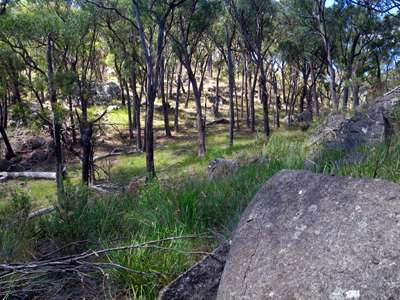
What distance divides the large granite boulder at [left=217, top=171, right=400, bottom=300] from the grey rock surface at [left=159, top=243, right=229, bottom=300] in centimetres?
19

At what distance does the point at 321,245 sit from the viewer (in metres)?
2.11

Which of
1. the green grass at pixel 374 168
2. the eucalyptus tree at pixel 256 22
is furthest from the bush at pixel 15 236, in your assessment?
the eucalyptus tree at pixel 256 22

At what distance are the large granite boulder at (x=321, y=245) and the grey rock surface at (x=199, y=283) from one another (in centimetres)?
19

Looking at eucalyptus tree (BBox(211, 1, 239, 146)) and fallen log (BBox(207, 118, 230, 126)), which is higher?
eucalyptus tree (BBox(211, 1, 239, 146))

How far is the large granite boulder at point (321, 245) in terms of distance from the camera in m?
1.89

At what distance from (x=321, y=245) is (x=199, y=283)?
0.83 meters

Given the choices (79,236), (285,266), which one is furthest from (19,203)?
(285,266)

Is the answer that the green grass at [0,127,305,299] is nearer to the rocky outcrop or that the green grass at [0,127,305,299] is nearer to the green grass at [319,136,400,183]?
the green grass at [319,136,400,183]

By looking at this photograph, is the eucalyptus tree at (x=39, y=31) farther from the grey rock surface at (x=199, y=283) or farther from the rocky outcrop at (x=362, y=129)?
the grey rock surface at (x=199, y=283)

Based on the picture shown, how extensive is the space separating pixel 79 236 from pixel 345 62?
105 feet

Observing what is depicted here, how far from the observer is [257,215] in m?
2.64

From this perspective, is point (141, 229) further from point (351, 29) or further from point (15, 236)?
point (351, 29)

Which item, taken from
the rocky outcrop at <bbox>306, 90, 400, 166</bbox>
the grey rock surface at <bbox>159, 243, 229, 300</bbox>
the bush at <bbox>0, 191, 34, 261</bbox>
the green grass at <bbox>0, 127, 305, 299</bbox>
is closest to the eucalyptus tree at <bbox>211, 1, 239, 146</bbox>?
the rocky outcrop at <bbox>306, 90, 400, 166</bbox>

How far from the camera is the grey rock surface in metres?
2.47
